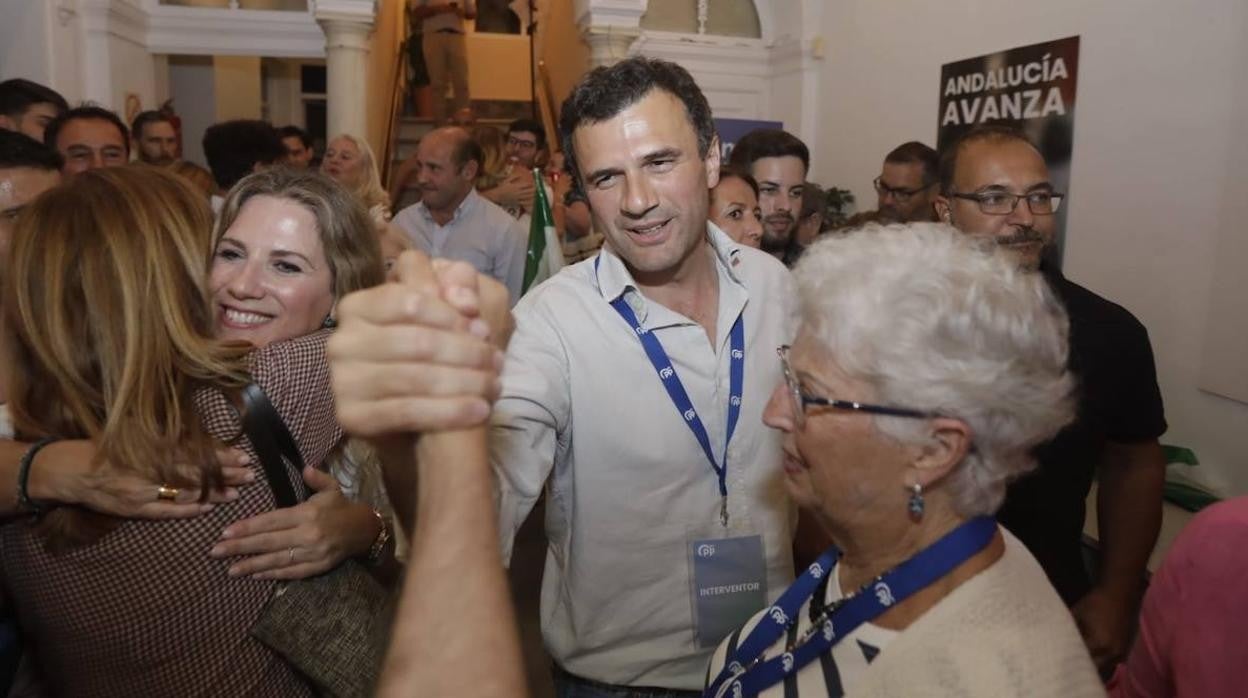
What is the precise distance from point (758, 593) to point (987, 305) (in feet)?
2.61

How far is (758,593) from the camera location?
5.57 feet

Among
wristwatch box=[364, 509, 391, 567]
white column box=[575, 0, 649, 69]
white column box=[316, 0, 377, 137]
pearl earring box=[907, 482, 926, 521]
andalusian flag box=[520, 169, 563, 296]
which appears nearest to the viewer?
pearl earring box=[907, 482, 926, 521]

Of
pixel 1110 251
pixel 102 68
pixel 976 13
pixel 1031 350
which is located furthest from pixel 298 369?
pixel 102 68

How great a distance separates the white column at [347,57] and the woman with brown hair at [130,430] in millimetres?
5972

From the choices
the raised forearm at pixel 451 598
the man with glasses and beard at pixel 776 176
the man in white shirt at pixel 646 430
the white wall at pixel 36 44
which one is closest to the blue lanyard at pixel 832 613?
the man in white shirt at pixel 646 430

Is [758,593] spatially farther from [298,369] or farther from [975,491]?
[298,369]

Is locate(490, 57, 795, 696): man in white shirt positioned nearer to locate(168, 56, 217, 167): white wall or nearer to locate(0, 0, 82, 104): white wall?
locate(0, 0, 82, 104): white wall

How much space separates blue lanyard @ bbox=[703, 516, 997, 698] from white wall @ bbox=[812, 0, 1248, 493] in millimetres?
3040

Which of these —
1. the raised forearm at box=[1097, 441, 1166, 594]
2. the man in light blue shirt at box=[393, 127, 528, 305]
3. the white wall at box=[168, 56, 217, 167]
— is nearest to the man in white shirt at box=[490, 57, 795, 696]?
the raised forearm at box=[1097, 441, 1166, 594]

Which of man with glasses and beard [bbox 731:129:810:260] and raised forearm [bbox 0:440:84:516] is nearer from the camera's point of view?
raised forearm [bbox 0:440:84:516]

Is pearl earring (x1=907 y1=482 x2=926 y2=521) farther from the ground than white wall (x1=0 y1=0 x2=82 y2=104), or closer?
closer

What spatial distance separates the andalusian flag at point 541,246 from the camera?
4.38 meters

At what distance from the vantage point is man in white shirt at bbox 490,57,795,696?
1.65 meters

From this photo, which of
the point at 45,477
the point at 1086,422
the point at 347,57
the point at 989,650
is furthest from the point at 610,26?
the point at 989,650
